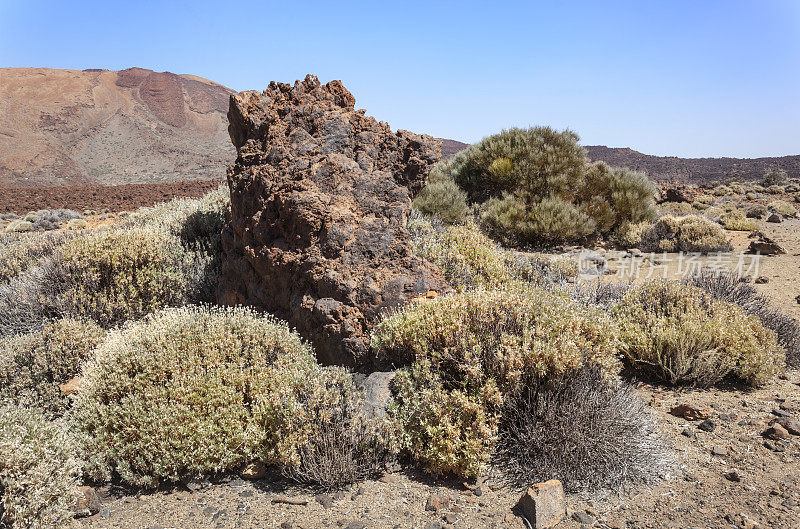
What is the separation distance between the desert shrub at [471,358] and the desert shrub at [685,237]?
27.6ft

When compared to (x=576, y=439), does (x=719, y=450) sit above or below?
below

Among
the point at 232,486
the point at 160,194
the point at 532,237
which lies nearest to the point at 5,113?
the point at 160,194

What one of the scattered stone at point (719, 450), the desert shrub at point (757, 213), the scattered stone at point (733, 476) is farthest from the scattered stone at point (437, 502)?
the desert shrub at point (757, 213)

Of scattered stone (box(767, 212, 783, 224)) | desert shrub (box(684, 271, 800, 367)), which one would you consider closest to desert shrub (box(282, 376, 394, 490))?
desert shrub (box(684, 271, 800, 367))

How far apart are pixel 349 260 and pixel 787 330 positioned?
4571 millimetres

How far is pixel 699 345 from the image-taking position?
4.25 m

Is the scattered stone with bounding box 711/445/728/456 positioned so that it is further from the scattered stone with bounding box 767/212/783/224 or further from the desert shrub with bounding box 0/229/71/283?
the scattered stone with bounding box 767/212/783/224

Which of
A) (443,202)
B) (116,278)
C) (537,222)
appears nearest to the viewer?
(116,278)

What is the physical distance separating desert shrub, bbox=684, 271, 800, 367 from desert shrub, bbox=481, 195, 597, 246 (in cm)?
524

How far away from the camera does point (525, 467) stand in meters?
2.96

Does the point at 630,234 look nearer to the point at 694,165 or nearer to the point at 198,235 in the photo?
the point at 198,235

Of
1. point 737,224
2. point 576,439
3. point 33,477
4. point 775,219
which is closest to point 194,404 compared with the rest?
point 33,477

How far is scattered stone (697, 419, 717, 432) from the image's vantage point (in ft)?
11.6

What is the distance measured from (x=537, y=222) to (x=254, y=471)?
972cm
